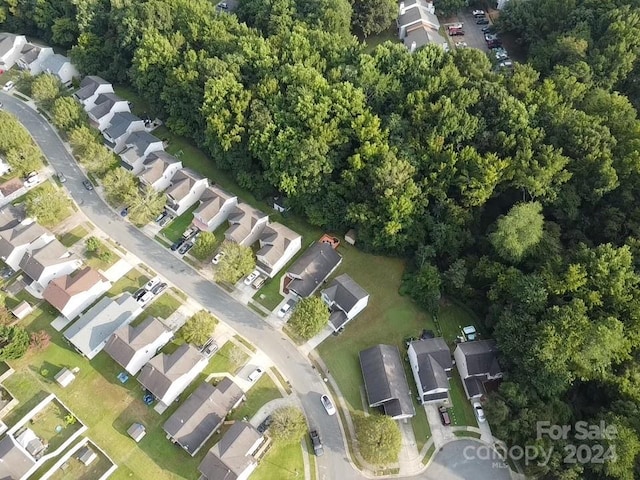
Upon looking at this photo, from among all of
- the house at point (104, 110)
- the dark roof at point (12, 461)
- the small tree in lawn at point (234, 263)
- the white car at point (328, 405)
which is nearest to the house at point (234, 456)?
the white car at point (328, 405)

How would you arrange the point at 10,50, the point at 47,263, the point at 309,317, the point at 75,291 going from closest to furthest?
the point at 309,317, the point at 75,291, the point at 47,263, the point at 10,50

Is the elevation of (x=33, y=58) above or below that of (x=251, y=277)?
above

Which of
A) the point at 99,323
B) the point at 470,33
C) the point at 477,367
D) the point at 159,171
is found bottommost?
the point at 99,323

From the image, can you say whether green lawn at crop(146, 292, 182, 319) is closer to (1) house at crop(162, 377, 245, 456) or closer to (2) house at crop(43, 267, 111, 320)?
(2) house at crop(43, 267, 111, 320)

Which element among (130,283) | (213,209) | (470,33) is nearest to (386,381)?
(213,209)

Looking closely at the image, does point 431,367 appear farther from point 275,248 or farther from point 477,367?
point 275,248

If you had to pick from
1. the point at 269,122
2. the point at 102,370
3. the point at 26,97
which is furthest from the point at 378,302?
the point at 26,97

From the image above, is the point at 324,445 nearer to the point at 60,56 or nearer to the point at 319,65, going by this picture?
the point at 319,65

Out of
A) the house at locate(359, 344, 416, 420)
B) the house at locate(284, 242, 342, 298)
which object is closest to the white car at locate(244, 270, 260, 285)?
the house at locate(284, 242, 342, 298)
